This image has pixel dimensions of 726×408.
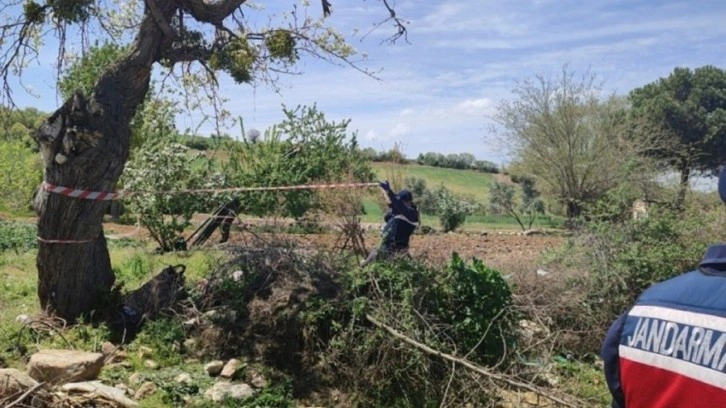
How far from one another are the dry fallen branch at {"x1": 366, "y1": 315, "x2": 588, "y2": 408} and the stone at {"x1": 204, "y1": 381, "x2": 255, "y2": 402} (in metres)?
1.17

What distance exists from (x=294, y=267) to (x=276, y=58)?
103 inches

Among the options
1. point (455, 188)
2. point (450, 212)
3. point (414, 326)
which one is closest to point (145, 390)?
point (414, 326)

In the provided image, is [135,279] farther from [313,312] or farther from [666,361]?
[666,361]

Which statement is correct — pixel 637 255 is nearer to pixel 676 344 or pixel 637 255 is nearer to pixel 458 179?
pixel 676 344

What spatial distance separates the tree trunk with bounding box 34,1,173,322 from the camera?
712 centimetres

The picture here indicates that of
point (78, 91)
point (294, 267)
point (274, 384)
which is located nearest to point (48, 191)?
point (78, 91)

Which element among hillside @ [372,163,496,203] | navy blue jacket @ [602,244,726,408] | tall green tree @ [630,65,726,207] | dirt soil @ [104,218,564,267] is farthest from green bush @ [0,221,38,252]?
tall green tree @ [630,65,726,207]

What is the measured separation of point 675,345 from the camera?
1808 mm

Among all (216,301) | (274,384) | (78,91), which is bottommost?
(274,384)

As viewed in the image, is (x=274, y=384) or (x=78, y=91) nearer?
(x=274, y=384)

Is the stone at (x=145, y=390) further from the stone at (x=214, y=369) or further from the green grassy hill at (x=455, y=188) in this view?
the green grassy hill at (x=455, y=188)

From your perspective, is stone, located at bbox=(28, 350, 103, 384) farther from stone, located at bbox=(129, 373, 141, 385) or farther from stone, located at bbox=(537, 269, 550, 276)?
stone, located at bbox=(537, 269, 550, 276)

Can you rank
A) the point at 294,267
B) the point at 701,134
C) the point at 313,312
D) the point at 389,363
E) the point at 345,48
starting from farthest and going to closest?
1. the point at 701,134
2. the point at 345,48
3. the point at 294,267
4. the point at 313,312
5. the point at 389,363

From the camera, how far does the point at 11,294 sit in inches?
362
